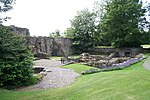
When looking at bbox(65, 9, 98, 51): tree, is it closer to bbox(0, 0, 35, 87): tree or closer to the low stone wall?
the low stone wall

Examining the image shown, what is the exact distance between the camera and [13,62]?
13.2m

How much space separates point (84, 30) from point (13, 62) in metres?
33.1

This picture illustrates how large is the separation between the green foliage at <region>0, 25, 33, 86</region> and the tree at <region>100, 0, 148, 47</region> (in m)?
25.2

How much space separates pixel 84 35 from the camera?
45.0 metres

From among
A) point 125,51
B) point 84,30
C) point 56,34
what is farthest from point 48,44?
point 56,34

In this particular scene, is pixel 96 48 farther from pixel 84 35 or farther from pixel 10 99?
pixel 10 99

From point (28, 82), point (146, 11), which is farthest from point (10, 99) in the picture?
point (146, 11)

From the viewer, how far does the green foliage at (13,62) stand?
12696 mm

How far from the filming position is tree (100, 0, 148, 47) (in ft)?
120

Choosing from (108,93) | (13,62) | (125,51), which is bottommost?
(108,93)

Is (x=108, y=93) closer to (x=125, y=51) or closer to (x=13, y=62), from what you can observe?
(x=13, y=62)

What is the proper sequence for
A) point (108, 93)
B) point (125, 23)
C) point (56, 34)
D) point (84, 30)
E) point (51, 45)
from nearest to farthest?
point (108, 93) → point (125, 23) → point (51, 45) → point (84, 30) → point (56, 34)

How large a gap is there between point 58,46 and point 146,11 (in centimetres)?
1674

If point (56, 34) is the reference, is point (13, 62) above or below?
below
